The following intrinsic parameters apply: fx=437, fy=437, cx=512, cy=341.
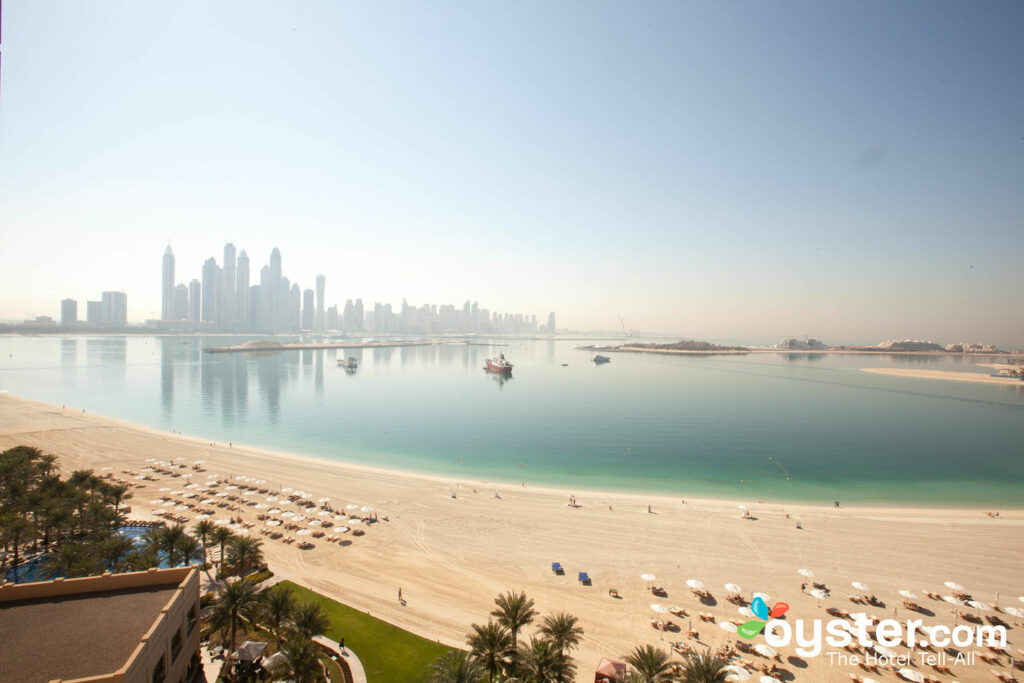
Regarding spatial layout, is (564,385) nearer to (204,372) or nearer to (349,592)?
(349,592)

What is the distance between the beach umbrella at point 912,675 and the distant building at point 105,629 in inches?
894

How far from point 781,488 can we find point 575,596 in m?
26.1

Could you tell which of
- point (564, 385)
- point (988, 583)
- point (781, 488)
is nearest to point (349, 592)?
point (988, 583)

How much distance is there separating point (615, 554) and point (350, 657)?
46.5 ft

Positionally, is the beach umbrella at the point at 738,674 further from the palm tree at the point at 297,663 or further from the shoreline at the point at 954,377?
the shoreline at the point at 954,377

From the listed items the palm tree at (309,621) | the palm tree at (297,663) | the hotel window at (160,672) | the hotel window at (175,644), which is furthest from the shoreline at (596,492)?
the hotel window at (160,672)

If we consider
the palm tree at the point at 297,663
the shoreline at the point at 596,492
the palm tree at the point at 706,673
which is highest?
the palm tree at the point at 706,673

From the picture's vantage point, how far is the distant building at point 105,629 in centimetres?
1024

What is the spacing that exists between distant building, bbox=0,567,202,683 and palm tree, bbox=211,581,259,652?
3.22ft

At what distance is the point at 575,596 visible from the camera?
774 inches

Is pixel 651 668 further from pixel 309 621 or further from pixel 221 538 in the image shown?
pixel 221 538

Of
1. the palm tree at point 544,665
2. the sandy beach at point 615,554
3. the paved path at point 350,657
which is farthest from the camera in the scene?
the sandy beach at point 615,554

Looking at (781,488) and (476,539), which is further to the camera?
(781,488)

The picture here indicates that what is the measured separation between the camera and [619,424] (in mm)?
59938
